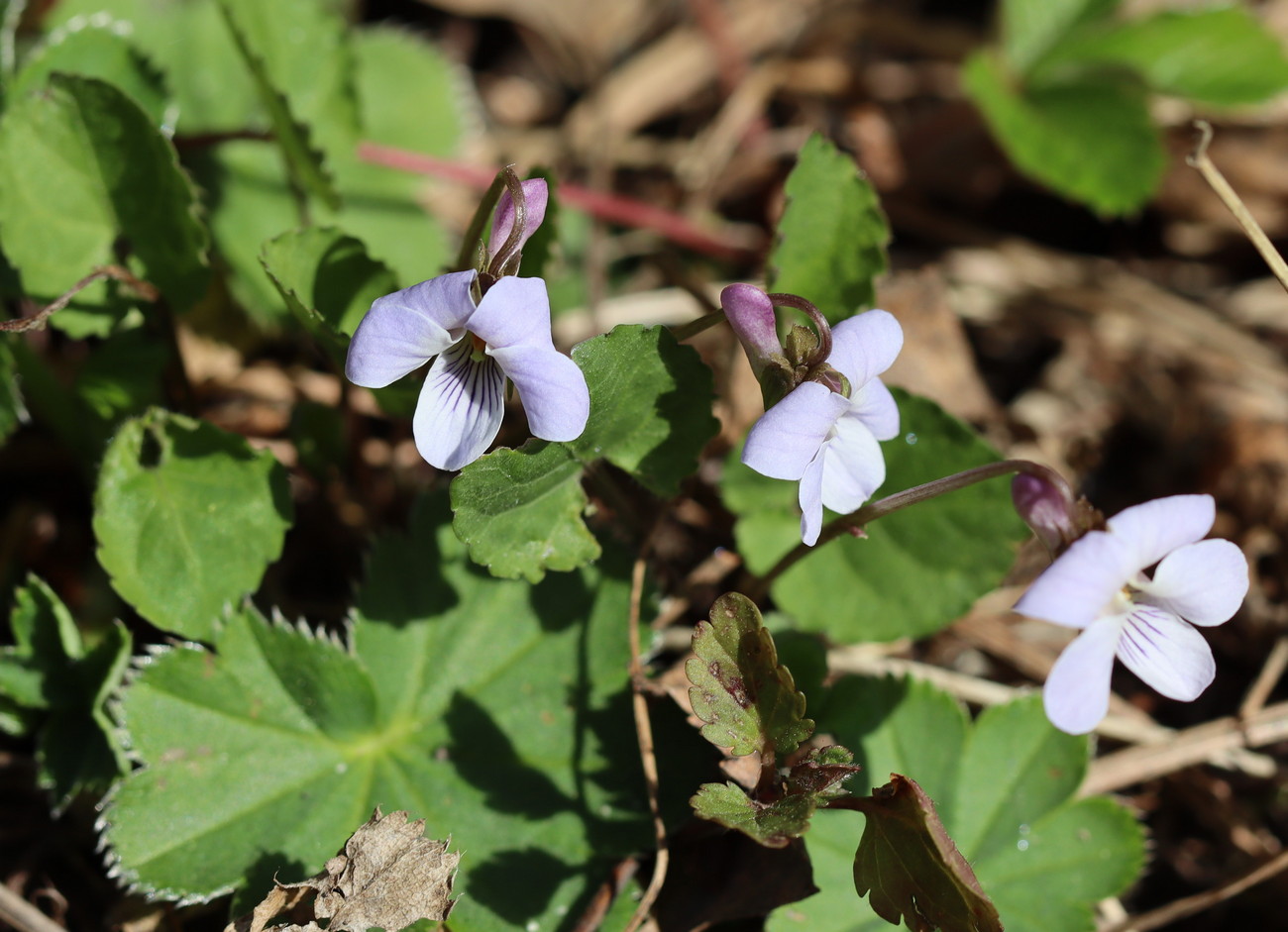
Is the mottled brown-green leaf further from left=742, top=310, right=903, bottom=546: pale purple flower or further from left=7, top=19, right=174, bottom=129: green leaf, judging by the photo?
left=7, top=19, right=174, bottom=129: green leaf

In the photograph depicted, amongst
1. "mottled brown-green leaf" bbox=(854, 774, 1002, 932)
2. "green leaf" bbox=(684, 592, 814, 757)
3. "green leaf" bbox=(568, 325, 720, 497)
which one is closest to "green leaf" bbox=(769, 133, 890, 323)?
"green leaf" bbox=(568, 325, 720, 497)

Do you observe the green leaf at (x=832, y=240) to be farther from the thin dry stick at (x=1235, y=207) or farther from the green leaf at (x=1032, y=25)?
the green leaf at (x=1032, y=25)

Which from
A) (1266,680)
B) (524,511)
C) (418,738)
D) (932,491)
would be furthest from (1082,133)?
(418,738)

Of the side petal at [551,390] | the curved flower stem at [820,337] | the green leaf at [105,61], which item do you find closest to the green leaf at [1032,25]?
the curved flower stem at [820,337]

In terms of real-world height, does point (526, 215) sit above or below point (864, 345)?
above

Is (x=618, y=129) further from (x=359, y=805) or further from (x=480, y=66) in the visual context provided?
(x=359, y=805)

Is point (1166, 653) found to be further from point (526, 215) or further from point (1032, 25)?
point (1032, 25)
